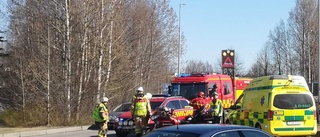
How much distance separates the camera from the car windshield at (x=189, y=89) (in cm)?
2560

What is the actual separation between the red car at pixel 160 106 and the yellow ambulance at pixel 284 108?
464cm


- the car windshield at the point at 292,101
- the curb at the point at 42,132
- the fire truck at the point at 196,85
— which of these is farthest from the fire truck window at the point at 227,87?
the car windshield at the point at 292,101

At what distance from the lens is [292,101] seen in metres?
15.7

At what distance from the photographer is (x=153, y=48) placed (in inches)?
1838

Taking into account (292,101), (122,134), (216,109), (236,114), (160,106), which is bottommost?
(122,134)

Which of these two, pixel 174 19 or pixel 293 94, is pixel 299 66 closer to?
pixel 174 19

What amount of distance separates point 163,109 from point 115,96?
16330mm

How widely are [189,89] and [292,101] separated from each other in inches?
410

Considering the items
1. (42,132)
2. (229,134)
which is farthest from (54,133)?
(229,134)

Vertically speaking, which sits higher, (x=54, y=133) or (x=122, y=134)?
(x=122, y=134)

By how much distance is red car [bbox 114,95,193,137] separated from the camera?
19.6 meters

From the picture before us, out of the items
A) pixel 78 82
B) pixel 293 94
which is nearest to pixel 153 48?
pixel 78 82

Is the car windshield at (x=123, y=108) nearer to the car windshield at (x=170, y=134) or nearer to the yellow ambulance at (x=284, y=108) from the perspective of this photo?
the yellow ambulance at (x=284, y=108)

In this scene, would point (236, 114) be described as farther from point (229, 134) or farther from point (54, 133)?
point (54, 133)
